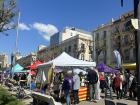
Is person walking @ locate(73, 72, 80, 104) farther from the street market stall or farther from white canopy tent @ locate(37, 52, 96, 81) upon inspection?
white canopy tent @ locate(37, 52, 96, 81)

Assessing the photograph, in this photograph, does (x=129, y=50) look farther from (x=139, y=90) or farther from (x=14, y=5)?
(x=139, y=90)

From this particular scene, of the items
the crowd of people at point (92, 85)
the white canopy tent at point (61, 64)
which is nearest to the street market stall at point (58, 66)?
the white canopy tent at point (61, 64)

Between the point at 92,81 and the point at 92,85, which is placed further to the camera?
the point at 92,85

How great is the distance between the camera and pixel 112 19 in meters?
75.6

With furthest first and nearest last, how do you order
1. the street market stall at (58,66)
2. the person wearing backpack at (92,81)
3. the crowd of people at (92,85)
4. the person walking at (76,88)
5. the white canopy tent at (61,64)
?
the white canopy tent at (61,64) → the street market stall at (58,66) → the person wearing backpack at (92,81) → the person walking at (76,88) → the crowd of people at (92,85)

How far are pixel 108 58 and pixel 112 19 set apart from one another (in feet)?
28.8

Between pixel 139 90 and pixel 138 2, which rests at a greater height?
pixel 138 2

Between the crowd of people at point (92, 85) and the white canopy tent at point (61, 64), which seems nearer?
the crowd of people at point (92, 85)

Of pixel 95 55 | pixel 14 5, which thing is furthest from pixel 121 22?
pixel 14 5

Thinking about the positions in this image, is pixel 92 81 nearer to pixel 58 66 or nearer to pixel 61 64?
Answer: pixel 61 64

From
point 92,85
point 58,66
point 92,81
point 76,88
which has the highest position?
point 58,66

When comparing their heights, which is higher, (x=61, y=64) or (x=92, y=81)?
(x=61, y=64)

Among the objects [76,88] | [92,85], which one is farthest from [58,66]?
[76,88]

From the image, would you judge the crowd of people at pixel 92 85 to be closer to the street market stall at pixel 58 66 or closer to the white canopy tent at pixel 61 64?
the street market stall at pixel 58 66
